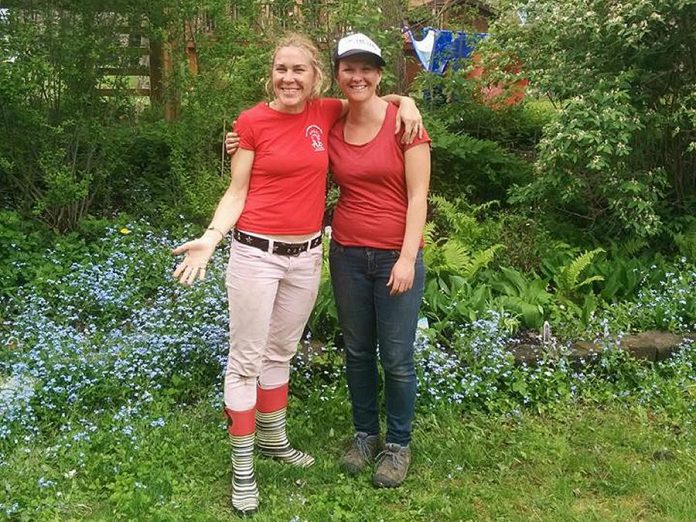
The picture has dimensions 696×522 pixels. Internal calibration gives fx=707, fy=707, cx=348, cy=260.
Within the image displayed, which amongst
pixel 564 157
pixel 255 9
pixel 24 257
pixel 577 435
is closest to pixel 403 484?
pixel 577 435

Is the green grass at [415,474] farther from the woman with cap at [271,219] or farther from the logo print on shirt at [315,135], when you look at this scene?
the logo print on shirt at [315,135]

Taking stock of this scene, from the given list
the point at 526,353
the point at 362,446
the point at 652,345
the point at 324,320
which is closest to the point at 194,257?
the point at 362,446

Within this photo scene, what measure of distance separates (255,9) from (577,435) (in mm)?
4449

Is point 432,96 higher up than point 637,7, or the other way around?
point 637,7

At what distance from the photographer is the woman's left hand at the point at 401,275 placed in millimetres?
2867

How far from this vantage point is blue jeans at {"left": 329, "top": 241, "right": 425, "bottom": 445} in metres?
2.98

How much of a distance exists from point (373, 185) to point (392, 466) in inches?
Answer: 51.1

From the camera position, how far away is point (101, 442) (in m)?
3.35

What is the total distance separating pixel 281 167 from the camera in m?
2.81

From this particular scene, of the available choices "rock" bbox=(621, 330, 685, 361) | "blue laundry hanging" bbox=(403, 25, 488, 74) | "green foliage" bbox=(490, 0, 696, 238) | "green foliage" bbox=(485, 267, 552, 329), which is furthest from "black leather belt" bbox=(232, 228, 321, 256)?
"blue laundry hanging" bbox=(403, 25, 488, 74)

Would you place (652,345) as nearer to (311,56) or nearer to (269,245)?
(269,245)

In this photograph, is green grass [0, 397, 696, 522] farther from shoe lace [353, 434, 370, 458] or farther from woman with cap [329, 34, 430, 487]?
woman with cap [329, 34, 430, 487]

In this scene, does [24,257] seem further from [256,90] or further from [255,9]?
[255,9]

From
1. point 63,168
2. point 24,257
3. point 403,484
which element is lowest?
point 403,484
